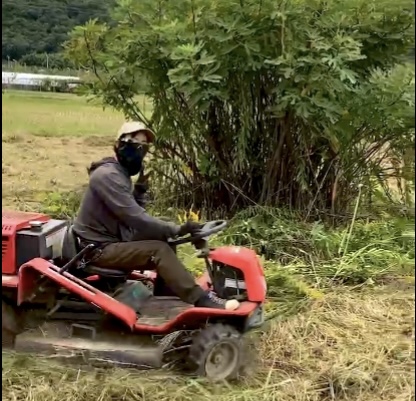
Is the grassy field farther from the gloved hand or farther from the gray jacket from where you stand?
the gloved hand

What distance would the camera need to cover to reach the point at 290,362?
2809 millimetres

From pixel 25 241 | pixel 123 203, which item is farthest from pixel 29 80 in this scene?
pixel 25 241

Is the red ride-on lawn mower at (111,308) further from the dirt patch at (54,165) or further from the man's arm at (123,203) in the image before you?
the dirt patch at (54,165)

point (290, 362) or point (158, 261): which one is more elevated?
point (158, 261)

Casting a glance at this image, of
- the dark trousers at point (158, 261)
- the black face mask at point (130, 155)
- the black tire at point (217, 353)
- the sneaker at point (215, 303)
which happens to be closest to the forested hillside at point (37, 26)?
the black face mask at point (130, 155)

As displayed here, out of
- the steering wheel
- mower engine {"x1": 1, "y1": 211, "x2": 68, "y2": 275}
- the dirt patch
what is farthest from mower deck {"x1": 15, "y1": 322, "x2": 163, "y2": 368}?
the dirt patch

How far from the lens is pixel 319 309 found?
327 centimetres

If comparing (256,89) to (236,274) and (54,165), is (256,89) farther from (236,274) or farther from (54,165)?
(236,274)

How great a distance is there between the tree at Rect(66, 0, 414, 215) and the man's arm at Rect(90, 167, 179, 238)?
113 centimetres

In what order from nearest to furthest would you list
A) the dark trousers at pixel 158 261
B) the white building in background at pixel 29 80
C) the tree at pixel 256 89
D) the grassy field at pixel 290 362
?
the white building in background at pixel 29 80 → the grassy field at pixel 290 362 → the dark trousers at pixel 158 261 → the tree at pixel 256 89

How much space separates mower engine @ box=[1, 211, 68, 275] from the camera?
2.77m

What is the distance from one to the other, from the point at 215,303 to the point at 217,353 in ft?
0.58

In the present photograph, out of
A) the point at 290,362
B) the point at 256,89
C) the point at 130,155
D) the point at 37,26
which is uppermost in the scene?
the point at 37,26

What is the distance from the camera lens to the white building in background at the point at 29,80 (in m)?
1.67
